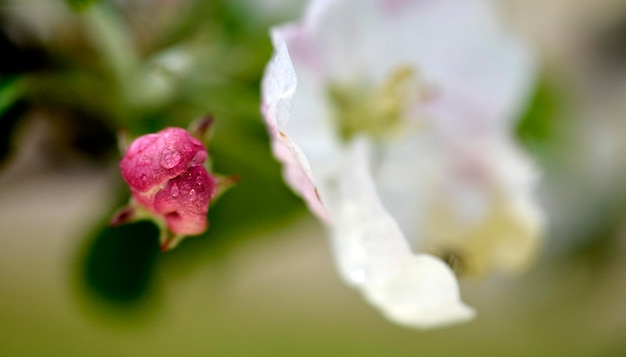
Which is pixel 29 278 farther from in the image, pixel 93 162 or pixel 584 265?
pixel 584 265

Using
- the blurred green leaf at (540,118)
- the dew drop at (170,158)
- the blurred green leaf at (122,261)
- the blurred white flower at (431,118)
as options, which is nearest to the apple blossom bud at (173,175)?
the dew drop at (170,158)

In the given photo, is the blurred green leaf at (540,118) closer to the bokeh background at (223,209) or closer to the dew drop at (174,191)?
the bokeh background at (223,209)

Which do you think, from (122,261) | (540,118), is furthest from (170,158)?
(540,118)

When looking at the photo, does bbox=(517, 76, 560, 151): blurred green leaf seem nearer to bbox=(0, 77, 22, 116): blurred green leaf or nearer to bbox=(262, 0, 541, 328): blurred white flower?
bbox=(262, 0, 541, 328): blurred white flower

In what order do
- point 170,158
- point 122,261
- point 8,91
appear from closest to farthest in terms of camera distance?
point 170,158, point 8,91, point 122,261

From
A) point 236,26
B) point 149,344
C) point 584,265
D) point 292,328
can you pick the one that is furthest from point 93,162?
point 584,265

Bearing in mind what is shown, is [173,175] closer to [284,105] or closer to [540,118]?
[284,105]
